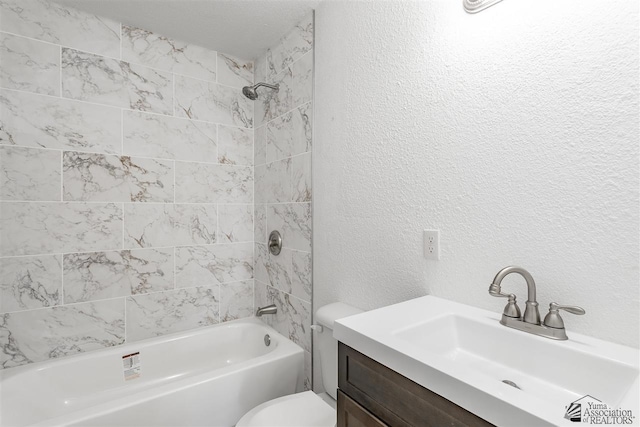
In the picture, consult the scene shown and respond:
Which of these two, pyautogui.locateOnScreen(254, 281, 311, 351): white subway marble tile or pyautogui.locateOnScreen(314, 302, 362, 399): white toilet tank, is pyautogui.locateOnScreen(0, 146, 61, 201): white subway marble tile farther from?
pyautogui.locateOnScreen(314, 302, 362, 399): white toilet tank

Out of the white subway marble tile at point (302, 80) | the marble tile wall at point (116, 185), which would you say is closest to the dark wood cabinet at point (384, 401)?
the marble tile wall at point (116, 185)

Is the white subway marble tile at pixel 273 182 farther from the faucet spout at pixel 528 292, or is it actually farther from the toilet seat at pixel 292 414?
the faucet spout at pixel 528 292

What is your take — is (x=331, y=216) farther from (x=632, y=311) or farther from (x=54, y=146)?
(x=54, y=146)

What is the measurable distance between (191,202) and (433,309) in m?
1.71

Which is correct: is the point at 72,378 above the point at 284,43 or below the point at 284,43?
below

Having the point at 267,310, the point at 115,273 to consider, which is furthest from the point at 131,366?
the point at 267,310

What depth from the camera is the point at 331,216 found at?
5.45 feet

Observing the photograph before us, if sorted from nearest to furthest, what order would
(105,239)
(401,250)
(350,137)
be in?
(401,250) < (350,137) < (105,239)

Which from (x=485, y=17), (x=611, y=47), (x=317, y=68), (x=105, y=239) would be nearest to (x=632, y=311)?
(x=611, y=47)

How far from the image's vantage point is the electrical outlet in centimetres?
114

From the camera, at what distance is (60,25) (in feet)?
5.77

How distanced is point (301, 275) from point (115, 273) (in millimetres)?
1114

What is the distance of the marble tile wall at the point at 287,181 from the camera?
185cm

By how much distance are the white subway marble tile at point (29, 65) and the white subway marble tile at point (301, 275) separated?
1.62 m
